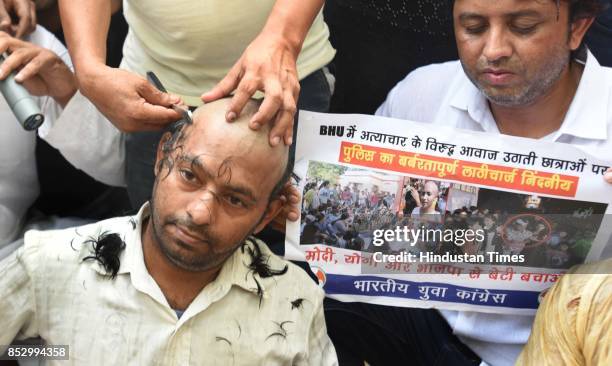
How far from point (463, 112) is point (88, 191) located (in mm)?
1369

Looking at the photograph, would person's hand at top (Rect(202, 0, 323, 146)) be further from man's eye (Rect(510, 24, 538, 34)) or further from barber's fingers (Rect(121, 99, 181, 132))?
man's eye (Rect(510, 24, 538, 34))

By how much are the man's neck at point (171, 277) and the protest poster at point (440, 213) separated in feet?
0.95

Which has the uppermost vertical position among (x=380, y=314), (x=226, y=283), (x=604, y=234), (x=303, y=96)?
(x=303, y=96)

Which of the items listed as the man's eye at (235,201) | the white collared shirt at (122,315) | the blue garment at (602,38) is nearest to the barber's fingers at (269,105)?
the man's eye at (235,201)

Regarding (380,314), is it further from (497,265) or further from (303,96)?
(303,96)

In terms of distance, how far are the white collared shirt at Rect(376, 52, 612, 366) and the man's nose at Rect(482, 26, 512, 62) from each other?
22 cm

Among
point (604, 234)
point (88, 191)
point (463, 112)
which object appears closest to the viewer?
point (604, 234)

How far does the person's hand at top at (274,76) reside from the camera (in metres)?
1.96

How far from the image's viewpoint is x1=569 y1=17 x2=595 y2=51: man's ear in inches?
90.6

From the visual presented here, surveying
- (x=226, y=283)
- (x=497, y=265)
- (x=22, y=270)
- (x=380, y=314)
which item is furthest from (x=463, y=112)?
(x=22, y=270)

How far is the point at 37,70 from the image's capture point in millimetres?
2258

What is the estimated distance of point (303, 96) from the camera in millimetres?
2568

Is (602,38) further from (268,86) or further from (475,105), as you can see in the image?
(268,86)

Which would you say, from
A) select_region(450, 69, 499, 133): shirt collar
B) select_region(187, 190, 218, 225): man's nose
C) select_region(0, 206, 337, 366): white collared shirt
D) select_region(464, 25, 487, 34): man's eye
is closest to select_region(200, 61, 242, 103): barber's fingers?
select_region(187, 190, 218, 225): man's nose
